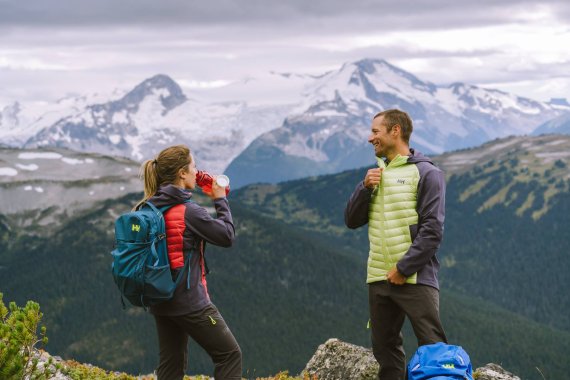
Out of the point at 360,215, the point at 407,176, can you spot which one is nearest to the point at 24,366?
the point at 360,215

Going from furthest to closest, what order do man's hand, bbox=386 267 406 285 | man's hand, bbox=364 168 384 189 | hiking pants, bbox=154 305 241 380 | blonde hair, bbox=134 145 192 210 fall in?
1. man's hand, bbox=364 168 384 189
2. man's hand, bbox=386 267 406 285
3. blonde hair, bbox=134 145 192 210
4. hiking pants, bbox=154 305 241 380

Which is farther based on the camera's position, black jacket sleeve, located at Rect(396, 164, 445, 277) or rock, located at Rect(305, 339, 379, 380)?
rock, located at Rect(305, 339, 379, 380)

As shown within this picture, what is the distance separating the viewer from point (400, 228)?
14.7 meters

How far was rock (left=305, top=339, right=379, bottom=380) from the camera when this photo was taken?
18469 millimetres

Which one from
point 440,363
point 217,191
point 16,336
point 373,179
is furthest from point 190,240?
point 440,363

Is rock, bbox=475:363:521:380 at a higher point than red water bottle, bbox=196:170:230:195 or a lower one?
lower

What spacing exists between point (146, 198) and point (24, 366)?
3718 mm

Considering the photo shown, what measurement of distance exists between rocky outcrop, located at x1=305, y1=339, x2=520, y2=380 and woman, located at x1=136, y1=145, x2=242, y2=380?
17.4 feet

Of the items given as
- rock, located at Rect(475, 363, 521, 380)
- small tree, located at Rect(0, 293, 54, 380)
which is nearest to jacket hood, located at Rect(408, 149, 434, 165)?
rock, located at Rect(475, 363, 521, 380)

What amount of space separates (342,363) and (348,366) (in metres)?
0.31

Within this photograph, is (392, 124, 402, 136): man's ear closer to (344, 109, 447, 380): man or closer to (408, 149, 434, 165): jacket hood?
(344, 109, 447, 380): man

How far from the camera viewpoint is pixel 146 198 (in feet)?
46.1

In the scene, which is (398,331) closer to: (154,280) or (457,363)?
(457,363)

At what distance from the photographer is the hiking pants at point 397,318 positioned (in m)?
Result: 14.5
